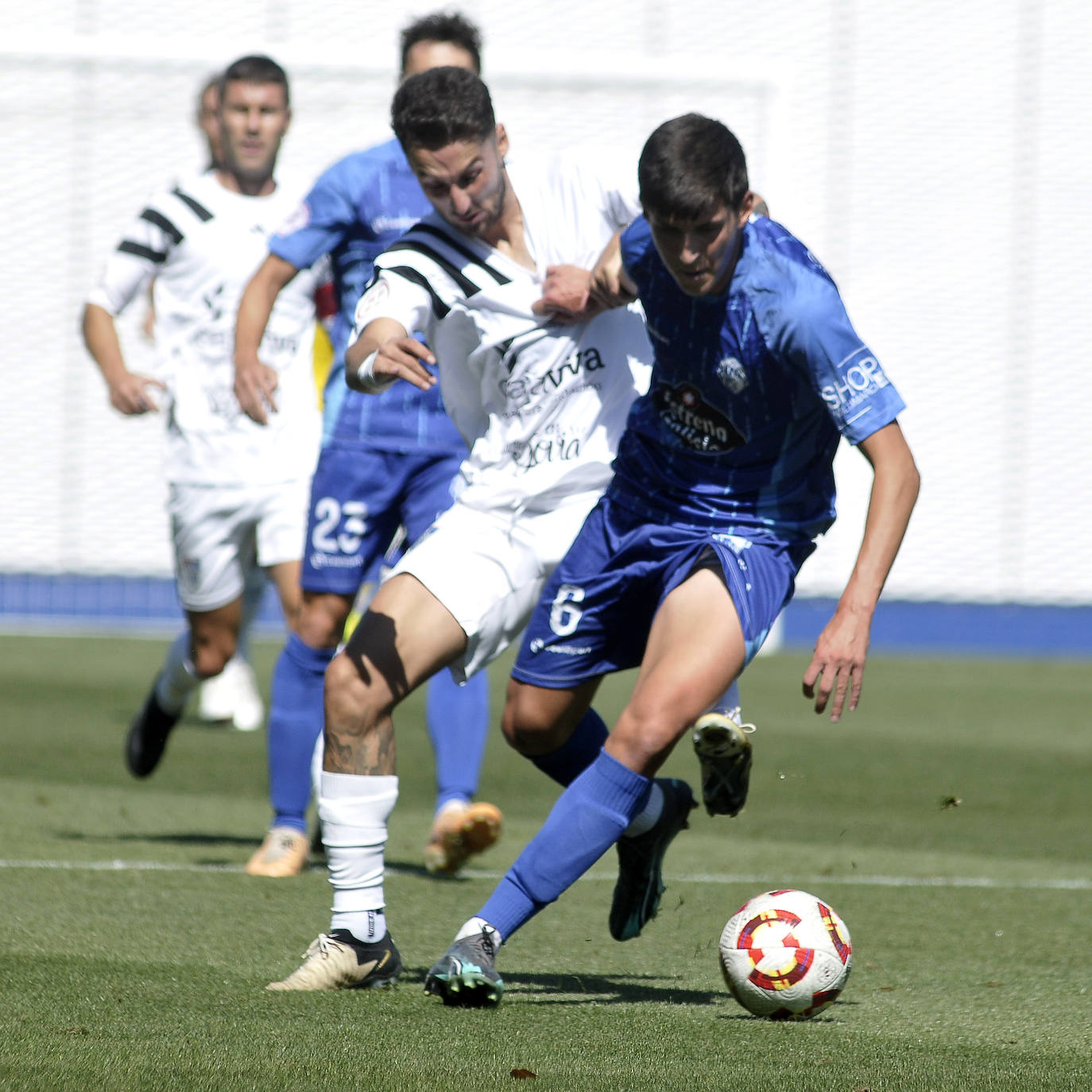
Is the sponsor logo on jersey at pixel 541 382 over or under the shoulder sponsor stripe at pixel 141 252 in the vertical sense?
under

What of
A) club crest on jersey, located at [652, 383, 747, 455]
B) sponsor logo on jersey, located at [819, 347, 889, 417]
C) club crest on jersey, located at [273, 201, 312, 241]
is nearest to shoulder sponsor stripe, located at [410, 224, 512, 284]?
club crest on jersey, located at [652, 383, 747, 455]

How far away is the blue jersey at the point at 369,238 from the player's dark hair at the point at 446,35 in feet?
0.99

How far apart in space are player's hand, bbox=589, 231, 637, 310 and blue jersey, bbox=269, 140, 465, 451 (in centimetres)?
142

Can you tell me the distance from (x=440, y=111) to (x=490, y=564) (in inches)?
39.1

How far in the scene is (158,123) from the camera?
15.2 metres

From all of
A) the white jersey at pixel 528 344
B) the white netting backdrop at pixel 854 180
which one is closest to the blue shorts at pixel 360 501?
the white jersey at pixel 528 344

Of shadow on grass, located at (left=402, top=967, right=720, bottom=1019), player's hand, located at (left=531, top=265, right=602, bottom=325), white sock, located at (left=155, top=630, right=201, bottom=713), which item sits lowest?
shadow on grass, located at (left=402, top=967, right=720, bottom=1019)

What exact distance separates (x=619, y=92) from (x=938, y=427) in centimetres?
379

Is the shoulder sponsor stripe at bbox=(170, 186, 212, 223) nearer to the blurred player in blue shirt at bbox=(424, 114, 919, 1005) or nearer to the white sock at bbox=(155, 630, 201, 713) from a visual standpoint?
the white sock at bbox=(155, 630, 201, 713)

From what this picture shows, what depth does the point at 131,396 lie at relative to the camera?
6418mm

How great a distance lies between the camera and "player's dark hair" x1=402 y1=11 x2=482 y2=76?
217 inches

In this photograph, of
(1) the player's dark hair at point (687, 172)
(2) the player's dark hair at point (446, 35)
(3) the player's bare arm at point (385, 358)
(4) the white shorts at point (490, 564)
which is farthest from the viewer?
(2) the player's dark hair at point (446, 35)

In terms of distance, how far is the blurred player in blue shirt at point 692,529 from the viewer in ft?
12.0

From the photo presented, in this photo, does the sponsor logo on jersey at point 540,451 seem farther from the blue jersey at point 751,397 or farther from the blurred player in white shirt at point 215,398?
the blurred player in white shirt at point 215,398
